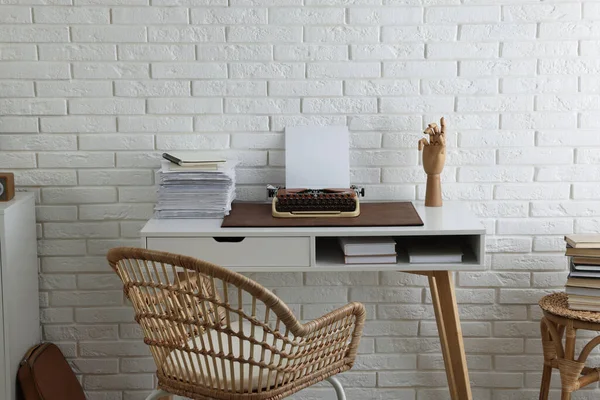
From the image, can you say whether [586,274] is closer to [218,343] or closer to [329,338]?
[329,338]

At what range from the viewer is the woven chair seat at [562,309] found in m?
2.91

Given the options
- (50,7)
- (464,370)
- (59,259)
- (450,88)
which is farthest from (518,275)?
(50,7)

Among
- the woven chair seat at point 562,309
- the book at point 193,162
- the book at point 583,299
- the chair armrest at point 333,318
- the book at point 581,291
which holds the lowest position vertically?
the woven chair seat at point 562,309

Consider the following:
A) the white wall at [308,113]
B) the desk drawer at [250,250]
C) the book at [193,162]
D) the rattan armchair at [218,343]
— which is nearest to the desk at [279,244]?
the desk drawer at [250,250]

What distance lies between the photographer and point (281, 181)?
3363 millimetres

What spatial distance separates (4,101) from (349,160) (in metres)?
1.32

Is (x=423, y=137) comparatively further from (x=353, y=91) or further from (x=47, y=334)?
(x=47, y=334)

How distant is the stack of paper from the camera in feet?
10.0

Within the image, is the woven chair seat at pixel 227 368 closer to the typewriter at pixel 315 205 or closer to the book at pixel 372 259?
the book at pixel 372 259

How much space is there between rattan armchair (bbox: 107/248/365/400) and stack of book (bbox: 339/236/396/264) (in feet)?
1.09

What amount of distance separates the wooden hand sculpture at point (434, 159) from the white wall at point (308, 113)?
0.15 metres

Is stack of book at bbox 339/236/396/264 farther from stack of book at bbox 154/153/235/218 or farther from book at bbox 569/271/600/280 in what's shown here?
book at bbox 569/271/600/280

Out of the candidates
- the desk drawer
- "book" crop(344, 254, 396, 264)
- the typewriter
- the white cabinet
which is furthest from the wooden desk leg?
the white cabinet

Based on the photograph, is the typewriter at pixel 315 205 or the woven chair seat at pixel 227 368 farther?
the typewriter at pixel 315 205
